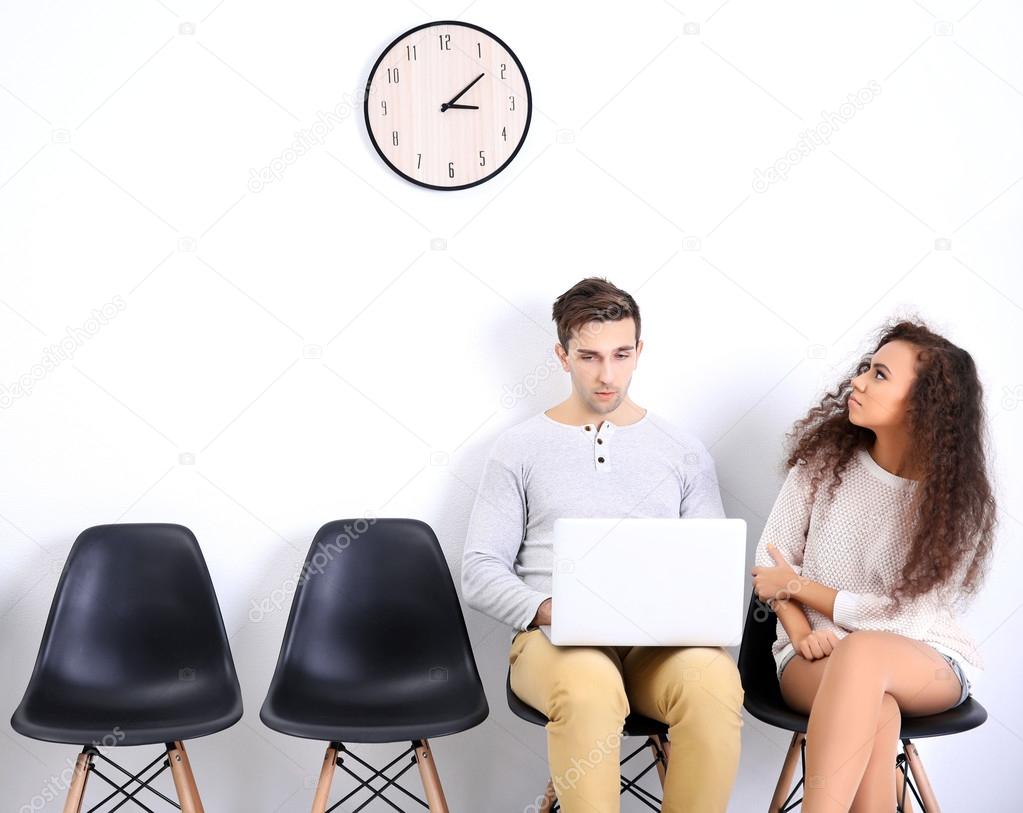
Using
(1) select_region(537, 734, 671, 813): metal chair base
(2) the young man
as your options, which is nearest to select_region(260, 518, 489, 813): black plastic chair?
(2) the young man

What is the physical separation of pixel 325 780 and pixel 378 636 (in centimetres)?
33

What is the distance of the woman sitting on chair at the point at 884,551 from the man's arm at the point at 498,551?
19.5 inches

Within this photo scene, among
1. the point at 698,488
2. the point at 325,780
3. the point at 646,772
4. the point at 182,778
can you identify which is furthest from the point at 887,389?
the point at 182,778

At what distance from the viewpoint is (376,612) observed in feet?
6.78

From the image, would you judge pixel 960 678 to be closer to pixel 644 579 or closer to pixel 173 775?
pixel 644 579

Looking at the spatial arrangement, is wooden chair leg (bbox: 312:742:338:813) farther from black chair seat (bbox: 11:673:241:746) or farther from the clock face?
the clock face

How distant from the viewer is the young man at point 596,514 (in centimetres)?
169

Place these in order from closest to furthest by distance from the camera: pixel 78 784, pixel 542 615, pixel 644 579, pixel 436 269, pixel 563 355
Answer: pixel 644 579 → pixel 78 784 → pixel 542 615 → pixel 563 355 → pixel 436 269

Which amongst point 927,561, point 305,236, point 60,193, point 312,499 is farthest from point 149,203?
point 927,561

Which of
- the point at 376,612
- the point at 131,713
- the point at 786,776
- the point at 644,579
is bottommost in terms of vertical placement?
the point at 131,713

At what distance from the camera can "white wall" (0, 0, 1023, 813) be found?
2166 mm

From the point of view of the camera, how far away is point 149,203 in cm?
217

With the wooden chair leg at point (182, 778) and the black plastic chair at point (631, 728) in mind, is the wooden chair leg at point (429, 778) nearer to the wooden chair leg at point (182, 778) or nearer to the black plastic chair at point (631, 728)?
the black plastic chair at point (631, 728)

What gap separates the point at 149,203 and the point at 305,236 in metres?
0.35
